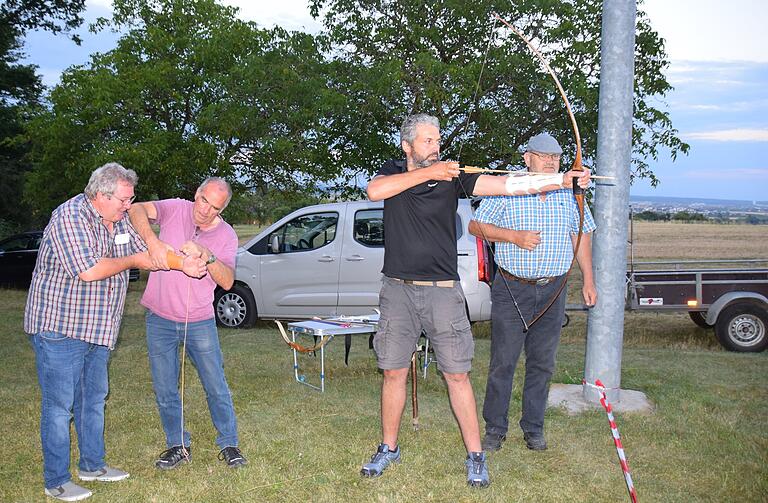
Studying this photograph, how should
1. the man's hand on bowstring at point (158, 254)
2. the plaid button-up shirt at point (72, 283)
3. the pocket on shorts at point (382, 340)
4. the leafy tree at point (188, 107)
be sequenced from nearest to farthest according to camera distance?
1. the plaid button-up shirt at point (72, 283)
2. the man's hand on bowstring at point (158, 254)
3. the pocket on shorts at point (382, 340)
4. the leafy tree at point (188, 107)

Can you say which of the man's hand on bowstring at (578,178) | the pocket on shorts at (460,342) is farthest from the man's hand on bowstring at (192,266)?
the man's hand on bowstring at (578,178)

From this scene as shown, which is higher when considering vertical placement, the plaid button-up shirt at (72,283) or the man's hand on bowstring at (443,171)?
the man's hand on bowstring at (443,171)

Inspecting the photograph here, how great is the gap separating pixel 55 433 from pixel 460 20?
12326 millimetres

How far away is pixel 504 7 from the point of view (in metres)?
14.3

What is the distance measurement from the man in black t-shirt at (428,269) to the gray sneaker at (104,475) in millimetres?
1643

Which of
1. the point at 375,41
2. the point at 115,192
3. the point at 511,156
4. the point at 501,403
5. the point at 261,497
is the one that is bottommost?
the point at 261,497

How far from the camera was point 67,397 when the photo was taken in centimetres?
416

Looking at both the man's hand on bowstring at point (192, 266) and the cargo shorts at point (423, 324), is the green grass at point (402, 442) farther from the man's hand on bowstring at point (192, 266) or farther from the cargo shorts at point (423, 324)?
the man's hand on bowstring at point (192, 266)

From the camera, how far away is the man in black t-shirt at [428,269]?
14.2ft

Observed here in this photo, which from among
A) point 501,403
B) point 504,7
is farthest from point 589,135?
point 501,403

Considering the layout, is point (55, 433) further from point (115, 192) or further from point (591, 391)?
point (591, 391)

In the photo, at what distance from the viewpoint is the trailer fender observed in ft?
31.2

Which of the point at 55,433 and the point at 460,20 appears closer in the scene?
the point at 55,433

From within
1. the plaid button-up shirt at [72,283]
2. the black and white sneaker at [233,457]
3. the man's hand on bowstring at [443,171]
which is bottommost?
the black and white sneaker at [233,457]
